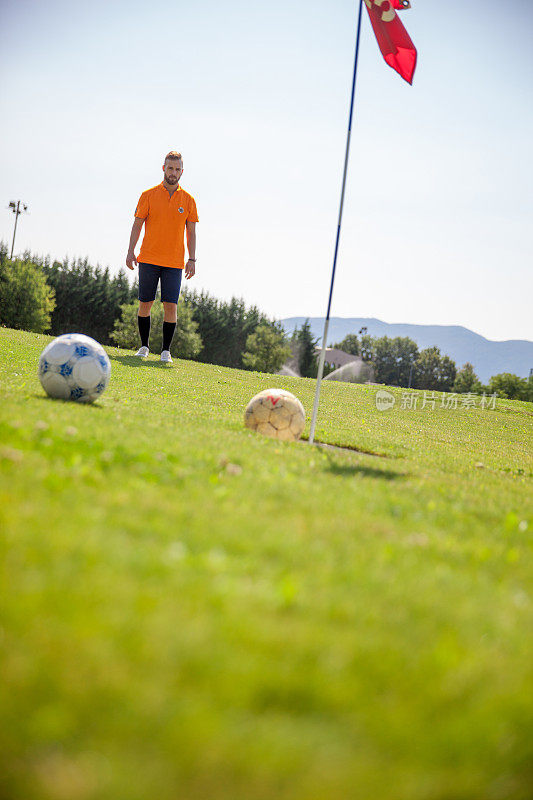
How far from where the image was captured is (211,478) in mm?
5074

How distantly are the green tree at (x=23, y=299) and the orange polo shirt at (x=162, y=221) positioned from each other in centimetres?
4704

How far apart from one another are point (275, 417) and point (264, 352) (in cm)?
6799

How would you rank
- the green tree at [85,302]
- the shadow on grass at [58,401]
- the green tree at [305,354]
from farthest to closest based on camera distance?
the green tree at [305,354] < the green tree at [85,302] < the shadow on grass at [58,401]

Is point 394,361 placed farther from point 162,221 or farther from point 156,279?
point 162,221

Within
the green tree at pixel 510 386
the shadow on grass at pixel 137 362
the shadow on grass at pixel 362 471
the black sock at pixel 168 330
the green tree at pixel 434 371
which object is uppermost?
the green tree at pixel 434 371

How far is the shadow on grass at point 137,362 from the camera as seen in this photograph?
1800 cm

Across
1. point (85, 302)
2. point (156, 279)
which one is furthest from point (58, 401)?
point (85, 302)

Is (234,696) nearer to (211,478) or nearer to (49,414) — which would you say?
(211,478)

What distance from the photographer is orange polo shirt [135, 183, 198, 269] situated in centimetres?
1597

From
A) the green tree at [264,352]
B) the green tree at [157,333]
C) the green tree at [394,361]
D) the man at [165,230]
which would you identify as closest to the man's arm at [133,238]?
the man at [165,230]

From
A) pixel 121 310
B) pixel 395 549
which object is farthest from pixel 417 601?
pixel 121 310

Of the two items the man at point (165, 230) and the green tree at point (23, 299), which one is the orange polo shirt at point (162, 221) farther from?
the green tree at point (23, 299)

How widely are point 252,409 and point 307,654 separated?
7401 mm

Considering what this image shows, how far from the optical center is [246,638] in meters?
2.55
